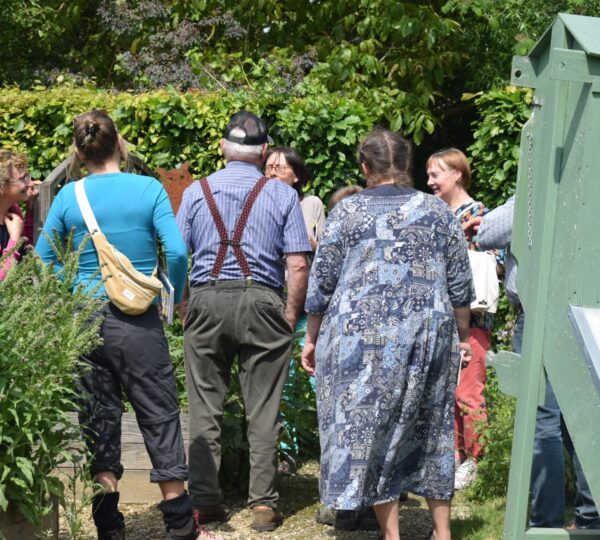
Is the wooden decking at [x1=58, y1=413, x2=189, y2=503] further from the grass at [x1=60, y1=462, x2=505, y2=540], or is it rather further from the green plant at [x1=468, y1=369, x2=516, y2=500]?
the green plant at [x1=468, y1=369, x2=516, y2=500]

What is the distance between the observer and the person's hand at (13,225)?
653cm

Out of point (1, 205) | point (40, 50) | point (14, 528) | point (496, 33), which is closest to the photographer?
point (14, 528)

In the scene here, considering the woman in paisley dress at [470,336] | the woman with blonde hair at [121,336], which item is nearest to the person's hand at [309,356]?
the woman with blonde hair at [121,336]

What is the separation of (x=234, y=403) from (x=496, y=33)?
20.2 feet

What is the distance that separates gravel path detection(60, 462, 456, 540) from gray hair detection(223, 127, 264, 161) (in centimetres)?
180

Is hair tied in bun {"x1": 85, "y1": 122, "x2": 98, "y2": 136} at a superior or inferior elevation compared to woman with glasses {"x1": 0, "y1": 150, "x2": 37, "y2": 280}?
superior

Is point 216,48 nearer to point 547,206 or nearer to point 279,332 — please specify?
point 279,332

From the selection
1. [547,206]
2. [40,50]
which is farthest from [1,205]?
[40,50]

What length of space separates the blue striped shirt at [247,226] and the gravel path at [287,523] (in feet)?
3.90

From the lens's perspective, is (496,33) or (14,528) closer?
(14,528)

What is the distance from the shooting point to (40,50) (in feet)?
46.9

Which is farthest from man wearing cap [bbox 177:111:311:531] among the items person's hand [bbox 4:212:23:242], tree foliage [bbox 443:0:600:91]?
tree foliage [bbox 443:0:600:91]

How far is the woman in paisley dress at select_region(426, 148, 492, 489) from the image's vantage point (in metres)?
6.25

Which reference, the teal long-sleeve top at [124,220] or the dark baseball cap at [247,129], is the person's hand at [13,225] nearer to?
the dark baseball cap at [247,129]
